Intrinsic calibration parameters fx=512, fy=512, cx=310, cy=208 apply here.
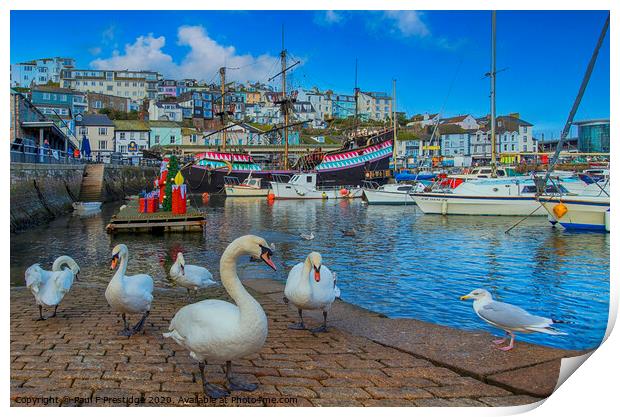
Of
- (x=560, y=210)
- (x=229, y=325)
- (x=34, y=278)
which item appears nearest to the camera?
(x=229, y=325)

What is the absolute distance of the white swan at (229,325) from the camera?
3424mm

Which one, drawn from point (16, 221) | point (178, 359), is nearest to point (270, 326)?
point (178, 359)

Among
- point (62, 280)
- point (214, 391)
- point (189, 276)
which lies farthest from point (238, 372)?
point (189, 276)

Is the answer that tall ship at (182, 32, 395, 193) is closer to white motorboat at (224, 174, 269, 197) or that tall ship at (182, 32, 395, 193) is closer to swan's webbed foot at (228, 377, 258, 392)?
white motorboat at (224, 174, 269, 197)

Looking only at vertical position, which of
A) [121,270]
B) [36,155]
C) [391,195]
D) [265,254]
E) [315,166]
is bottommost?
[121,270]

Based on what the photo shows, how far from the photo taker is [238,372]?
13.1 feet

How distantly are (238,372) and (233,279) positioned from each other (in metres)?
0.87

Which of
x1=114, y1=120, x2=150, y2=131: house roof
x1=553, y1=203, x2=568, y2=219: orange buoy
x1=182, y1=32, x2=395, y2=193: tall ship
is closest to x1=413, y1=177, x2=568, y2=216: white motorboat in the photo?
x1=553, y1=203, x2=568, y2=219: orange buoy

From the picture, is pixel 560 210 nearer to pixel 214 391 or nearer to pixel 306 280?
pixel 306 280

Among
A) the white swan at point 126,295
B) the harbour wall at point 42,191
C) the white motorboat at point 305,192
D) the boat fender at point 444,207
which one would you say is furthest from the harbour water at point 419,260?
the white motorboat at point 305,192

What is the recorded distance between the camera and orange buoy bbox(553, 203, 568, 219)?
1672cm

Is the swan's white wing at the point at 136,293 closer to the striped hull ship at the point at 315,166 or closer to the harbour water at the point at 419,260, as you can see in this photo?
the harbour water at the point at 419,260

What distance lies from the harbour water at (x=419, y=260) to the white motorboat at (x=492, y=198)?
9.06ft
